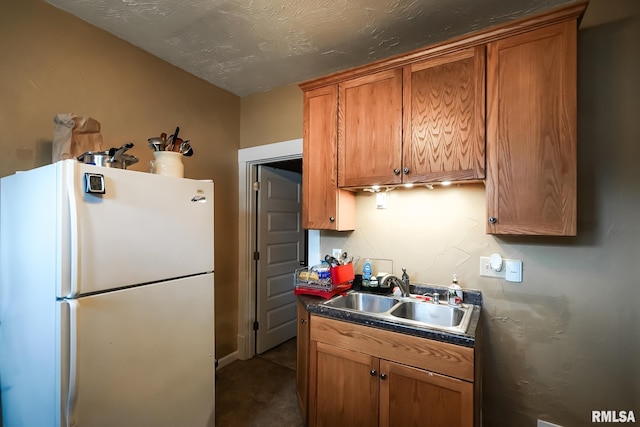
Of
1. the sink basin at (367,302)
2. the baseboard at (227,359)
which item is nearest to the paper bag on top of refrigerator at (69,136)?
the sink basin at (367,302)

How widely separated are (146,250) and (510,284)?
2.05m

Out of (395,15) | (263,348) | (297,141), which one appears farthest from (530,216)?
(263,348)

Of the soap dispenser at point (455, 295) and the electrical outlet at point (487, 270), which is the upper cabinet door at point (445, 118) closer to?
the electrical outlet at point (487, 270)

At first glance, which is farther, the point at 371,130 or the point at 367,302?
the point at 367,302

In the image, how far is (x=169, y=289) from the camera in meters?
1.52

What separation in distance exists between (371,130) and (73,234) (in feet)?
5.41

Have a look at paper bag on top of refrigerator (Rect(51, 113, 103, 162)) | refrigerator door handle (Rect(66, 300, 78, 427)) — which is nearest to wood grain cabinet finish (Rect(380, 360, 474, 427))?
refrigerator door handle (Rect(66, 300, 78, 427))

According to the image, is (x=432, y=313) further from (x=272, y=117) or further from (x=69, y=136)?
(x=69, y=136)

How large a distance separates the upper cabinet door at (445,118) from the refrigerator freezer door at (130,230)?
1302mm

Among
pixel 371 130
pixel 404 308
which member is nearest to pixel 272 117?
pixel 371 130

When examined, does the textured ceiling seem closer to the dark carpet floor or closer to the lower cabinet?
the lower cabinet

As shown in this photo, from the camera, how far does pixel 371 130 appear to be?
191 cm

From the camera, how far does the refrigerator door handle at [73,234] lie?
116cm

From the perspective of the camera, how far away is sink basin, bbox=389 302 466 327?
5.74 feet
